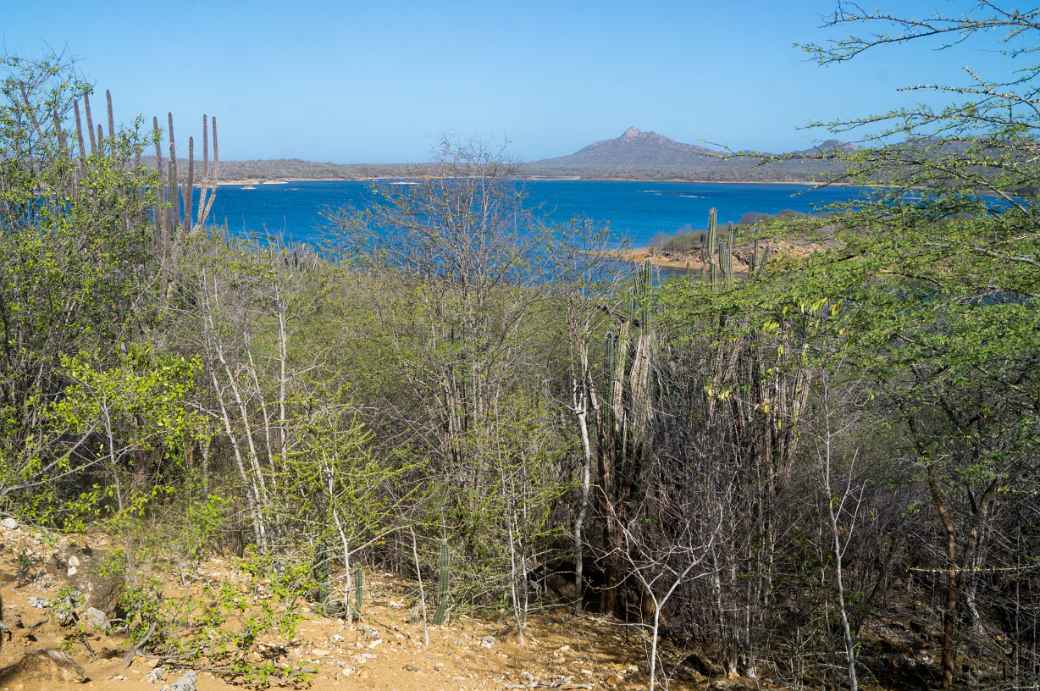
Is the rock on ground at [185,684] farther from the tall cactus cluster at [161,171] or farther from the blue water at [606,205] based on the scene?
the blue water at [606,205]

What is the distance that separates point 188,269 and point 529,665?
8.20 meters

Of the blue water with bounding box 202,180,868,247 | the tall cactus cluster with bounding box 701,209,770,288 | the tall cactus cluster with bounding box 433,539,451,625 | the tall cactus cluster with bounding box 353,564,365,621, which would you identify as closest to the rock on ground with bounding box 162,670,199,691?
the tall cactus cluster with bounding box 353,564,365,621

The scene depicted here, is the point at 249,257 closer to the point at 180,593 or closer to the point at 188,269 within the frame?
the point at 188,269

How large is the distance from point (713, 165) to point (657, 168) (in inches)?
456

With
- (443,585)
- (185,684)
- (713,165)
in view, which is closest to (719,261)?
(443,585)

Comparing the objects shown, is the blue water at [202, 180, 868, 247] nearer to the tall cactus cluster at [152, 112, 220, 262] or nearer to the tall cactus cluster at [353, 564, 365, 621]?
the tall cactus cluster at [152, 112, 220, 262]

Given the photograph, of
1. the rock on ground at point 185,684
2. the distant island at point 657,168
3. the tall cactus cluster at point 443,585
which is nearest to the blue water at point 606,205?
the distant island at point 657,168

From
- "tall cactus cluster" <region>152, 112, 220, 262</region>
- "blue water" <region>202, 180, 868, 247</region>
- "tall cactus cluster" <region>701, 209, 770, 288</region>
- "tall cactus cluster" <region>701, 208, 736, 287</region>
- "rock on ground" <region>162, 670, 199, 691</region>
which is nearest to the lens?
"rock on ground" <region>162, 670, 199, 691</region>

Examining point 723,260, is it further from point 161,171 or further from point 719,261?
point 161,171

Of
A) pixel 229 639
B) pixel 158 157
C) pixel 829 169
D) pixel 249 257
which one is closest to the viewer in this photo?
pixel 229 639

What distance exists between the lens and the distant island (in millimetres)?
7270

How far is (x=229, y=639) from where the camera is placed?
648 centimetres

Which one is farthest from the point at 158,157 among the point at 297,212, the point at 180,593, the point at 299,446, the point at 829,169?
the point at 297,212

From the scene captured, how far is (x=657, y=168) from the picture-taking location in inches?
5773
